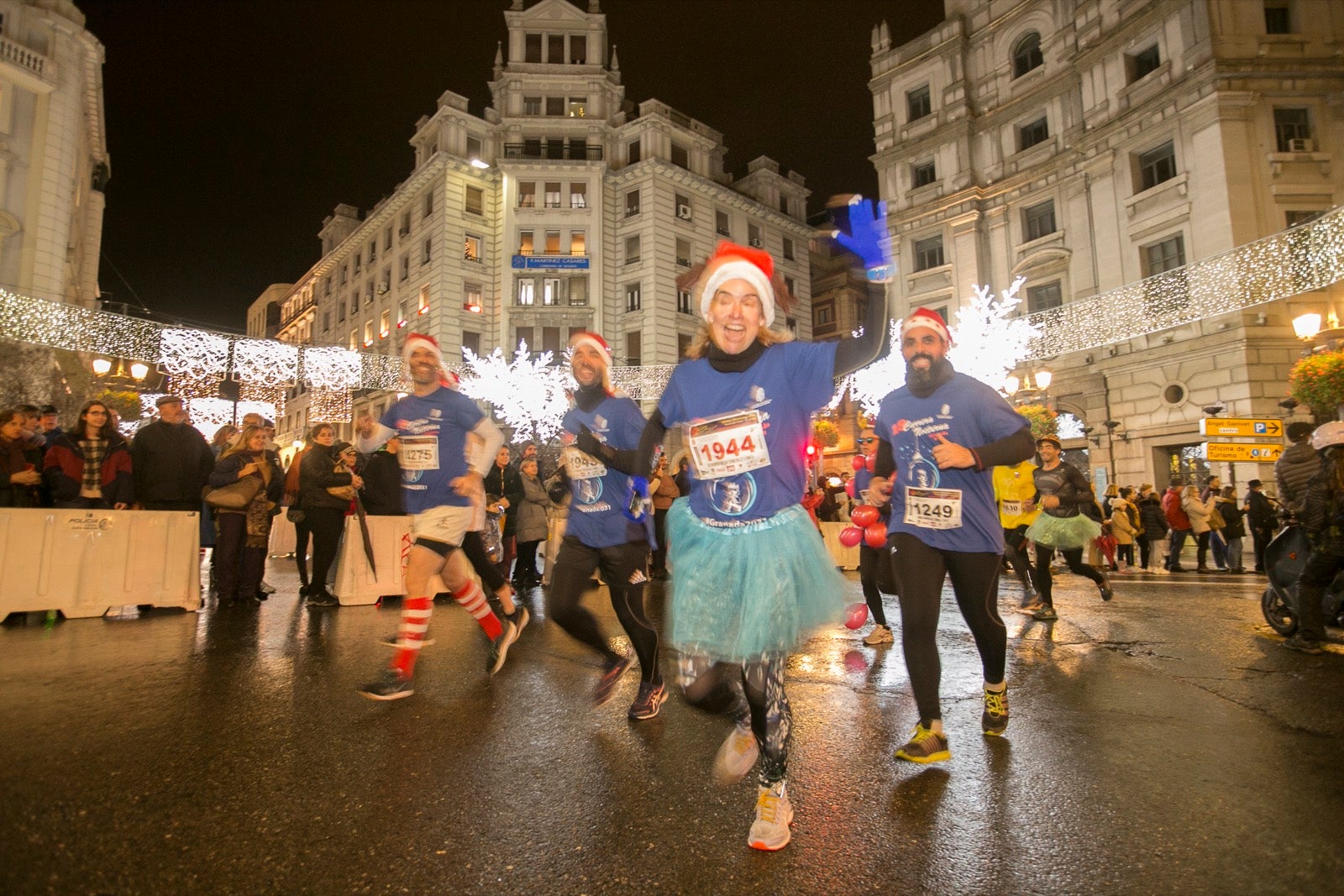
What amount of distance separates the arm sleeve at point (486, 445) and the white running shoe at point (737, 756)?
2706 mm

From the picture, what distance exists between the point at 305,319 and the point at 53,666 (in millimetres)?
59419

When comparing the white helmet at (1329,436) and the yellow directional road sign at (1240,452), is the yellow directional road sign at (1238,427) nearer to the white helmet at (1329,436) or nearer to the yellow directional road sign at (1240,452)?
the yellow directional road sign at (1240,452)

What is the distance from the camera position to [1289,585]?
6.23 metres

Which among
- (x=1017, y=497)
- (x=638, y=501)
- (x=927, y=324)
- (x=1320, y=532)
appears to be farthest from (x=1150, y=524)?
(x=638, y=501)

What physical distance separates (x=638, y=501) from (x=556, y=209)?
38.1 meters

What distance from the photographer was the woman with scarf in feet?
28.0

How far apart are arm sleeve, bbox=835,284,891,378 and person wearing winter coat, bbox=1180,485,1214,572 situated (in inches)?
615

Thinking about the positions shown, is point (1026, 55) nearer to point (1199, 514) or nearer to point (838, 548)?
point (1199, 514)

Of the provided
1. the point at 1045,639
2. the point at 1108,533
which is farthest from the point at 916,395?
the point at 1108,533

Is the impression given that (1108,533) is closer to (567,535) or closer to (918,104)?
(567,535)

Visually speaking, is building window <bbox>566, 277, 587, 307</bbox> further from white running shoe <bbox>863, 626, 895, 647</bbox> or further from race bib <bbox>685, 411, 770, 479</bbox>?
race bib <bbox>685, 411, 770, 479</bbox>

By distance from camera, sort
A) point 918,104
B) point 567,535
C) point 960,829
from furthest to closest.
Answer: point 918,104 < point 567,535 < point 960,829

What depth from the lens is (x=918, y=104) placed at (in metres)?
31.9

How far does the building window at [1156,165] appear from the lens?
2352 centimetres
